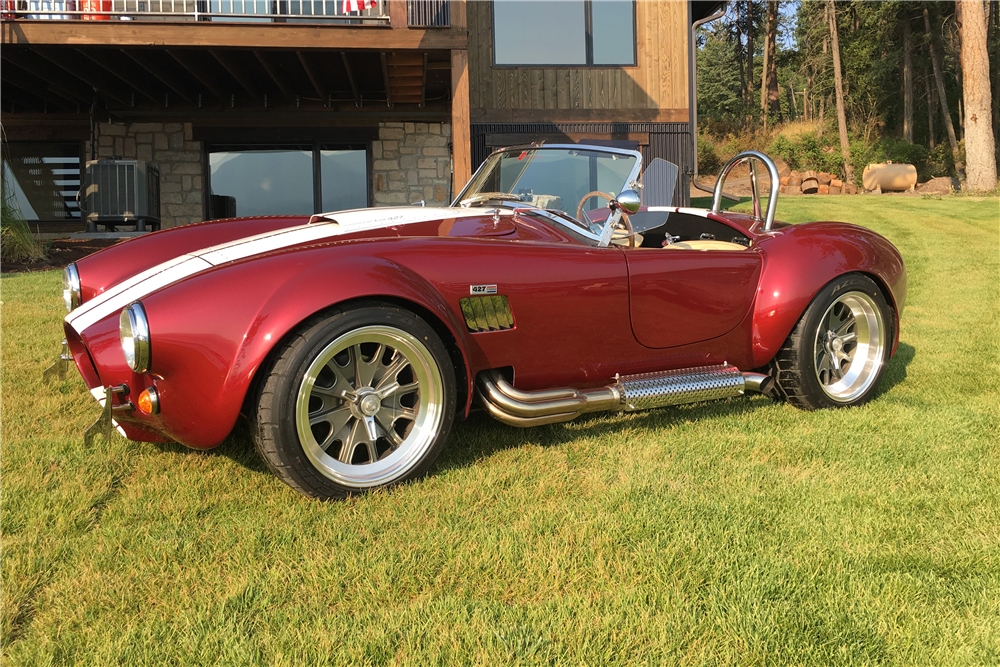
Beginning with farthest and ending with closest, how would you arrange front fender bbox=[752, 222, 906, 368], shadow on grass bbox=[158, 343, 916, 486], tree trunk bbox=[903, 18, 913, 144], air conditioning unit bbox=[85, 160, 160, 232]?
1. tree trunk bbox=[903, 18, 913, 144]
2. air conditioning unit bbox=[85, 160, 160, 232]
3. front fender bbox=[752, 222, 906, 368]
4. shadow on grass bbox=[158, 343, 916, 486]

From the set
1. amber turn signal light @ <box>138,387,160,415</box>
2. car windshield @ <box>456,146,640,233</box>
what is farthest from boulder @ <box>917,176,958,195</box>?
amber turn signal light @ <box>138,387,160,415</box>

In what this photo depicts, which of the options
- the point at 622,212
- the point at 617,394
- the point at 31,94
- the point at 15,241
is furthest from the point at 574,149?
the point at 31,94

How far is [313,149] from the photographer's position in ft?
39.2

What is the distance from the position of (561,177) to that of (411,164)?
8.52 metres

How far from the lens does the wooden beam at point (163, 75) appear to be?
9.06m

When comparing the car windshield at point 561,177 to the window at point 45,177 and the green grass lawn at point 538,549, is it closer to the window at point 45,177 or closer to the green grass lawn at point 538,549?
the green grass lawn at point 538,549

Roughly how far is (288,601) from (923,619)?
1.67 m

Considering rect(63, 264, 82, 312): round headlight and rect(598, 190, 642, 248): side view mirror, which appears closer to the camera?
rect(598, 190, 642, 248): side view mirror

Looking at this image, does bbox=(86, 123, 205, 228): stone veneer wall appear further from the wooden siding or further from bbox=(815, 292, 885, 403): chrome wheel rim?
→ bbox=(815, 292, 885, 403): chrome wheel rim

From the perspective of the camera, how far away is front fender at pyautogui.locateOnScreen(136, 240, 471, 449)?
2.35 meters

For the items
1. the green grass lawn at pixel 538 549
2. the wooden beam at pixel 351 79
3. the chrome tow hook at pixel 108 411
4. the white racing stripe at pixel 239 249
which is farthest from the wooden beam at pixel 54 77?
the chrome tow hook at pixel 108 411

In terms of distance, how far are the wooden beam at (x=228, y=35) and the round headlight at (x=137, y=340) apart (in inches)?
278

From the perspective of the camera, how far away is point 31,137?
1173 centimetres

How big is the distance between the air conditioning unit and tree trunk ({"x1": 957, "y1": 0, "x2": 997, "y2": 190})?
1640 centimetres
